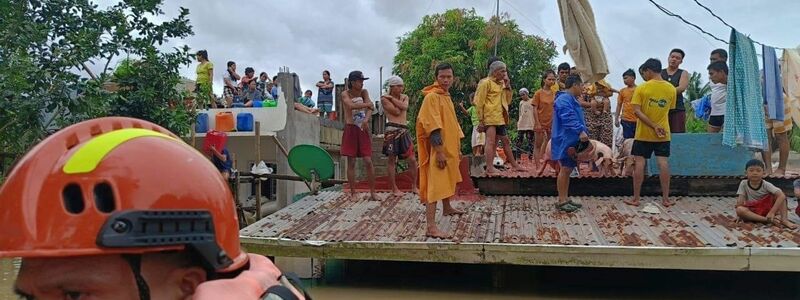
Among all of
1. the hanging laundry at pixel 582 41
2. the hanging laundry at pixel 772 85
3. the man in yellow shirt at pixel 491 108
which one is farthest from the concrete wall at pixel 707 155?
the man in yellow shirt at pixel 491 108

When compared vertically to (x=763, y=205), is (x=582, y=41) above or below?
above

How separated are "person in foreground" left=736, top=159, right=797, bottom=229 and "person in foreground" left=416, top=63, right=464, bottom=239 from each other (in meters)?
2.61

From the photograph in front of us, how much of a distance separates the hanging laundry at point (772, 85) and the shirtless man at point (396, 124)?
3963 millimetres

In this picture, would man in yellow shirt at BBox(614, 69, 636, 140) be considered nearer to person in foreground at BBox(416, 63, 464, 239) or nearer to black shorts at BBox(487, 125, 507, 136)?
black shorts at BBox(487, 125, 507, 136)

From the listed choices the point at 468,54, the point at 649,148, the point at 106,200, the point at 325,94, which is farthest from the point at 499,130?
the point at 468,54

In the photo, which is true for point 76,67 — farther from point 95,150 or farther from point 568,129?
point 95,150

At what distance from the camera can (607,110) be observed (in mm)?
9422

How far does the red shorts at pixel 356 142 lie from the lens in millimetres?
7621

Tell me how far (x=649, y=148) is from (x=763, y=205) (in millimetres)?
1109

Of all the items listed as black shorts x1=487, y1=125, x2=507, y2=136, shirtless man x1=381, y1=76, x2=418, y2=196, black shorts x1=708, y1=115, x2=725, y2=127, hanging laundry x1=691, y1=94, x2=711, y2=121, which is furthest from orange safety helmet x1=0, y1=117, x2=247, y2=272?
hanging laundry x1=691, y1=94, x2=711, y2=121

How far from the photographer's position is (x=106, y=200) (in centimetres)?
116

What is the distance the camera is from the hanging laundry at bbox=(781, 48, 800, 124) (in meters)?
8.08

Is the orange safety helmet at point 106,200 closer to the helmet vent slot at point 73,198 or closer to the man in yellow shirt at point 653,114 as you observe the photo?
the helmet vent slot at point 73,198

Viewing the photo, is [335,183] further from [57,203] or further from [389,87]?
[57,203]
